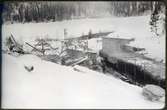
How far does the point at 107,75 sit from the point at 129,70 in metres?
0.13

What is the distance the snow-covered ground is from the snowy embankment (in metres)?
0.14

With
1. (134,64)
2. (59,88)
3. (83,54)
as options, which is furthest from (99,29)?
(59,88)

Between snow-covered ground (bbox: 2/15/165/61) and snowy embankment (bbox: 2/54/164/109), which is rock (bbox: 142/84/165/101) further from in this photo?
snow-covered ground (bbox: 2/15/165/61)

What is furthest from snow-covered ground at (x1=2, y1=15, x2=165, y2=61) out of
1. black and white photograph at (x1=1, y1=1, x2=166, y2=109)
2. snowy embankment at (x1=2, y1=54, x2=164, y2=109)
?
snowy embankment at (x1=2, y1=54, x2=164, y2=109)

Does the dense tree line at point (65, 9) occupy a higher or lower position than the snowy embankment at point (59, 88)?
higher

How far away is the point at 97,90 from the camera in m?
1.61

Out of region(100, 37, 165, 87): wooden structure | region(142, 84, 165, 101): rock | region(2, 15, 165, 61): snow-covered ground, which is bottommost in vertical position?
region(142, 84, 165, 101): rock

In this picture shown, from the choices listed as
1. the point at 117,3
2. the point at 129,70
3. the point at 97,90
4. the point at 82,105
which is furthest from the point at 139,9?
the point at 82,105

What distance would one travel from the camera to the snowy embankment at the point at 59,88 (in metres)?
1.60

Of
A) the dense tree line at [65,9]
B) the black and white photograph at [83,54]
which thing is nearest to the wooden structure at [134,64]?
the black and white photograph at [83,54]

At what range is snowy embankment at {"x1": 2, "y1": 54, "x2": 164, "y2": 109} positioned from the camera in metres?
1.60

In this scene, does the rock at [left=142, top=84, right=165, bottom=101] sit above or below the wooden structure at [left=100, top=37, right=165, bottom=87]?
below

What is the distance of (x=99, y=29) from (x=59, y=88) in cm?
40

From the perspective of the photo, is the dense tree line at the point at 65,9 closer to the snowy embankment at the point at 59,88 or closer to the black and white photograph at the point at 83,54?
the black and white photograph at the point at 83,54
